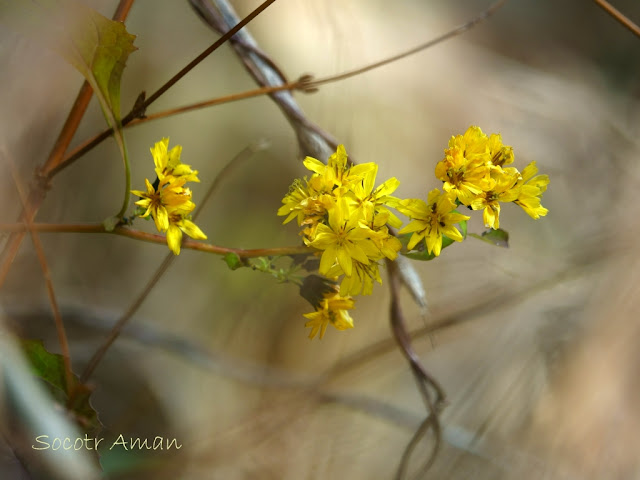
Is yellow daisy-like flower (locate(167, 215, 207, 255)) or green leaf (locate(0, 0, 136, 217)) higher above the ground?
green leaf (locate(0, 0, 136, 217))

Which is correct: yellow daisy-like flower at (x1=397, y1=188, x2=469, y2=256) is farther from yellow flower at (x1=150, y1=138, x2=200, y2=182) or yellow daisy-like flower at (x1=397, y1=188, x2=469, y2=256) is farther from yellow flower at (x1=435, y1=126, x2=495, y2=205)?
Result: yellow flower at (x1=150, y1=138, x2=200, y2=182)

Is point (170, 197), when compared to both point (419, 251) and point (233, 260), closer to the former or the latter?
point (233, 260)

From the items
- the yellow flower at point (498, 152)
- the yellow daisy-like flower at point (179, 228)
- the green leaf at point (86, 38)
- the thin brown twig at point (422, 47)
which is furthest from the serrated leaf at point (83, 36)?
the yellow flower at point (498, 152)

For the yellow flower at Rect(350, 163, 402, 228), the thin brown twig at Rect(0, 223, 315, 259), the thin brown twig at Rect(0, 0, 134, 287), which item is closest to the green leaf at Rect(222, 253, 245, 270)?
the thin brown twig at Rect(0, 223, 315, 259)

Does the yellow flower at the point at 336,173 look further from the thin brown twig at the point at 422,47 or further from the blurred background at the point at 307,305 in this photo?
the blurred background at the point at 307,305

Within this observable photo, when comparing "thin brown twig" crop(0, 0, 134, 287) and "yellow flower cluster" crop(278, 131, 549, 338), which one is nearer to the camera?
"yellow flower cluster" crop(278, 131, 549, 338)

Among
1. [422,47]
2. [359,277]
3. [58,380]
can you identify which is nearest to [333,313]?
[359,277]
